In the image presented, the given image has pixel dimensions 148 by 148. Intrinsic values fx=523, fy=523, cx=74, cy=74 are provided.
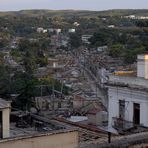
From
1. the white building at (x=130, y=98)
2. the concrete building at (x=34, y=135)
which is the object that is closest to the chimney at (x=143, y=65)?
the white building at (x=130, y=98)

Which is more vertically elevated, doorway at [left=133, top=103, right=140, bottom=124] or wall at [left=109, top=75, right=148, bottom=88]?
wall at [left=109, top=75, right=148, bottom=88]

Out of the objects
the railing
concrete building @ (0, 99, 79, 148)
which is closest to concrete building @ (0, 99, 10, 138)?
concrete building @ (0, 99, 79, 148)

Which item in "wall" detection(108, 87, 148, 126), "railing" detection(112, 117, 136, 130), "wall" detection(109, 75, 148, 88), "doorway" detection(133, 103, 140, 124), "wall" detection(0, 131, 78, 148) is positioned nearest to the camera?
"wall" detection(0, 131, 78, 148)

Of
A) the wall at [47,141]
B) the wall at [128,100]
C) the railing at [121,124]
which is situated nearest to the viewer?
the wall at [47,141]

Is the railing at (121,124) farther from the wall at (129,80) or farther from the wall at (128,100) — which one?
the wall at (129,80)

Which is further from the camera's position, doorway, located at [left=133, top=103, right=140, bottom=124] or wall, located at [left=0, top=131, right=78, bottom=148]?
doorway, located at [left=133, top=103, right=140, bottom=124]

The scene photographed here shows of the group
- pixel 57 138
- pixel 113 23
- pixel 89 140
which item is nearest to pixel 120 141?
pixel 89 140

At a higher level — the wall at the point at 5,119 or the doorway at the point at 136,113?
A: the wall at the point at 5,119

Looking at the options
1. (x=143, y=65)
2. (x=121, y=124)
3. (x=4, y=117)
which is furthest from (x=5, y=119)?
(x=143, y=65)

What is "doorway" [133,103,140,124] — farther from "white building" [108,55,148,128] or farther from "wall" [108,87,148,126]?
"wall" [108,87,148,126]
